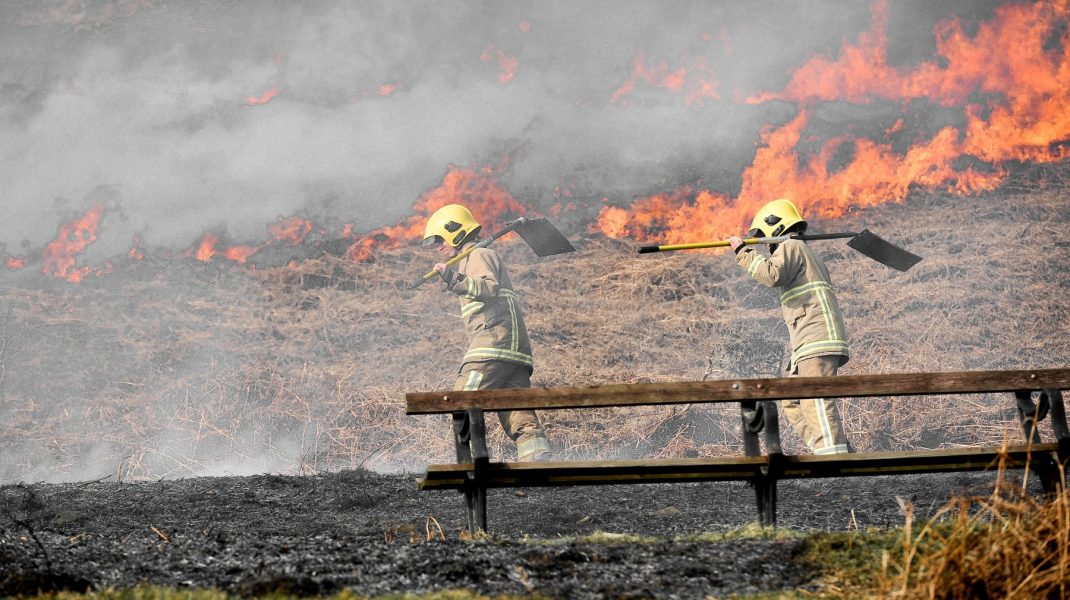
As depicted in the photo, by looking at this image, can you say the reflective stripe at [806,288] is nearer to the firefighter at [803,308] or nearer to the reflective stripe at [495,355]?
the firefighter at [803,308]

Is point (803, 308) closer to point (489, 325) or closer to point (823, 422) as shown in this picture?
point (823, 422)

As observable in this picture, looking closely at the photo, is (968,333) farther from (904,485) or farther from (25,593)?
(25,593)

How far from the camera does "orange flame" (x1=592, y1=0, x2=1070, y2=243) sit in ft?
43.2

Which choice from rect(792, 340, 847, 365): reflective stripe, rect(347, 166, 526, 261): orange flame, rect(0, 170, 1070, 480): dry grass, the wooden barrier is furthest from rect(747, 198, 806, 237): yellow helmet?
rect(347, 166, 526, 261): orange flame

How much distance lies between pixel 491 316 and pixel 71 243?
29.1ft

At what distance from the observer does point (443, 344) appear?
11906 mm

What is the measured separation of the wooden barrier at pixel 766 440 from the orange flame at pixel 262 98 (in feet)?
37.4

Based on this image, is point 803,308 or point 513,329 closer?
point 803,308

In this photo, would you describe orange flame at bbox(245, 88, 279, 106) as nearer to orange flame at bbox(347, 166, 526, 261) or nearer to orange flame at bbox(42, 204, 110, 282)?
orange flame at bbox(42, 204, 110, 282)

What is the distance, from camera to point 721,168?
45.1ft

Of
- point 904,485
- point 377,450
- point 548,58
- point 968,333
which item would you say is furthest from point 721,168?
point 904,485

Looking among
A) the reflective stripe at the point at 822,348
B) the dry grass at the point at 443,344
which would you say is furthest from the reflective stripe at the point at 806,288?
the dry grass at the point at 443,344

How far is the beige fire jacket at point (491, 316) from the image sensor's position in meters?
7.65

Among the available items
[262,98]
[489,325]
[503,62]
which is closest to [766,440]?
[489,325]
